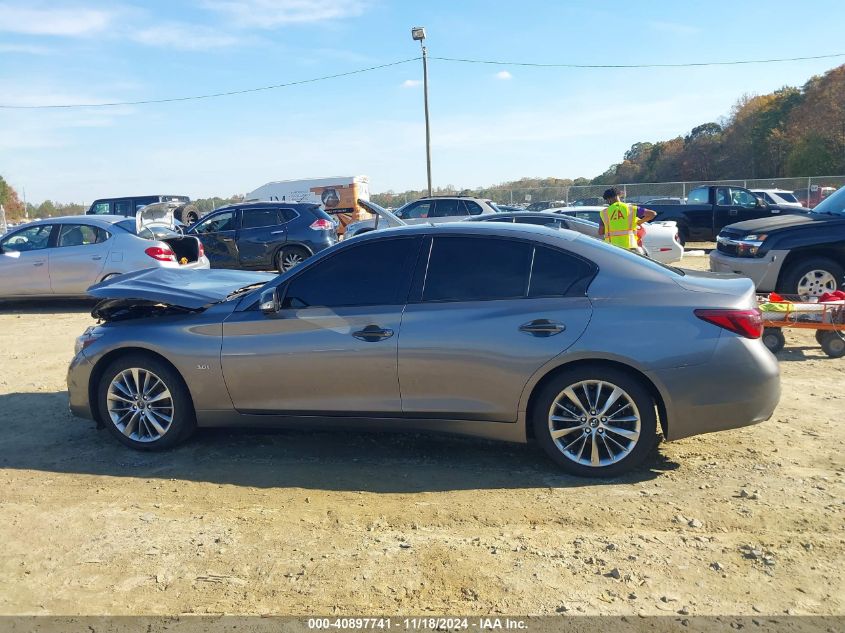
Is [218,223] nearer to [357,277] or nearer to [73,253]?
[73,253]

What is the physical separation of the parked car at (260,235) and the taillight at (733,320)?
11269mm

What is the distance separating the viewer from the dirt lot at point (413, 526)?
325 cm

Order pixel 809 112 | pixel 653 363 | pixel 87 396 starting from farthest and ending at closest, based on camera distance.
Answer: pixel 809 112 → pixel 87 396 → pixel 653 363

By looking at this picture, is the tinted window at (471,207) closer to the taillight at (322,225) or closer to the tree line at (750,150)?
the taillight at (322,225)

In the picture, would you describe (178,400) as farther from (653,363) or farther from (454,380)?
(653,363)

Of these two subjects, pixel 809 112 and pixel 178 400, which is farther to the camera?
pixel 809 112

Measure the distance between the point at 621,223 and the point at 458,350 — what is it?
547 centimetres

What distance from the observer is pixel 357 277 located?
4844mm

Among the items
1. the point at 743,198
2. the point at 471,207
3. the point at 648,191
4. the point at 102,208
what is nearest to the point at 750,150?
the point at 648,191

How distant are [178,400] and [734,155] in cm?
6048

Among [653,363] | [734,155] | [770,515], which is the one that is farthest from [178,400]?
[734,155]

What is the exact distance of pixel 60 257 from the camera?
1155 centimetres

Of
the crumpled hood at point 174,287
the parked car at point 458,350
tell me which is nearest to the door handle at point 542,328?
the parked car at point 458,350

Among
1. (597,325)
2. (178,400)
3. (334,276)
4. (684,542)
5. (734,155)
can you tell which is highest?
(734,155)
